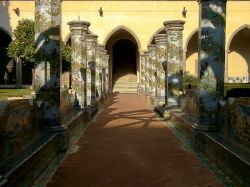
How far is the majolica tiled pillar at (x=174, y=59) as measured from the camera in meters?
12.0

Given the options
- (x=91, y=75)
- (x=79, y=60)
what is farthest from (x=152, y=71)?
(x=79, y=60)

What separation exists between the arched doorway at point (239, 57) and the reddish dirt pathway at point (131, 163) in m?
23.5

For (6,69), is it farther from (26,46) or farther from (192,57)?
(192,57)

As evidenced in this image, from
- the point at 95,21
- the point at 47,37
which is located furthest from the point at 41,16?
the point at 95,21

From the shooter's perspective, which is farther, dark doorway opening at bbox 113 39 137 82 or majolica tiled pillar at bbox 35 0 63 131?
dark doorway opening at bbox 113 39 137 82

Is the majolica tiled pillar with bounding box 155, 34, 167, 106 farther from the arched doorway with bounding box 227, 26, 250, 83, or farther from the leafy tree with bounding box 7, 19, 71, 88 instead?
the arched doorway with bounding box 227, 26, 250, 83

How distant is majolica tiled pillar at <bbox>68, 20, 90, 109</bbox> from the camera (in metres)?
11.6

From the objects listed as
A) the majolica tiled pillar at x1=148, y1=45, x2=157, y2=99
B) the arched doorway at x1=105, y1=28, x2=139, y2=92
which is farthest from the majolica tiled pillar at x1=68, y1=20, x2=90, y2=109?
the arched doorway at x1=105, y1=28, x2=139, y2=92

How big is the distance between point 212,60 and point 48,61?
323cm

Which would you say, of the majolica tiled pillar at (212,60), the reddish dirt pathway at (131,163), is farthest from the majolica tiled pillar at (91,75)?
the majolica tiled pillar at (212,60)

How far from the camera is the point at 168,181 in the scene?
5207 mm

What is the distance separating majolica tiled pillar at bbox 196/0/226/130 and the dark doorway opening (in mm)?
26169

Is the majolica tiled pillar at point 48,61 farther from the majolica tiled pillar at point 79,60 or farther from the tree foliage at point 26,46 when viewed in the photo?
the tree foliage at point 26,46

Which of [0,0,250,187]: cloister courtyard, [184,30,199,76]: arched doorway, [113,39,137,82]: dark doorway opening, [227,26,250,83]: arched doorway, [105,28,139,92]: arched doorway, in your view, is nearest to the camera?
[0,0,250,187]: cloister courtyard
